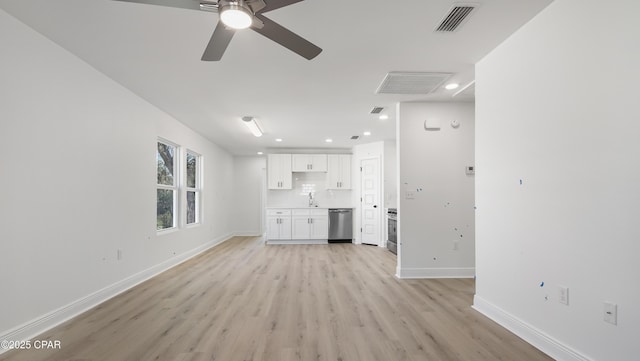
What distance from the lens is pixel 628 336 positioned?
1626 millimetres

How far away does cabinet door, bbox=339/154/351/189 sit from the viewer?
804 cm

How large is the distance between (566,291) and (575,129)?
1.05m

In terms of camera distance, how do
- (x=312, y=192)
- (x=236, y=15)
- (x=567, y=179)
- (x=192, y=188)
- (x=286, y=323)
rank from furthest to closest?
1. (x=312, y=192)
2. (x=192, y=188)
3. (x=286, y=323)
4. (x=567, y=179)
5. (x=236, y=15)

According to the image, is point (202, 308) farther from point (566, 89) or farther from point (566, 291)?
point (566, 89)

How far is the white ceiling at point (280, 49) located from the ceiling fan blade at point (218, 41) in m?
0.36

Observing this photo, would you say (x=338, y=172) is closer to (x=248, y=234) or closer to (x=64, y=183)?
(x=248, y=234)

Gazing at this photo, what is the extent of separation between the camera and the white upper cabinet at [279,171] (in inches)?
311

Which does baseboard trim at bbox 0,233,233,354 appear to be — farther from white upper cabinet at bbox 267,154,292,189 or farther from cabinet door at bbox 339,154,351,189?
cabinet door at bbox 339,154,351,189

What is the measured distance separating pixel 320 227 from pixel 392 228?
1894mm

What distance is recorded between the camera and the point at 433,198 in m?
4.19

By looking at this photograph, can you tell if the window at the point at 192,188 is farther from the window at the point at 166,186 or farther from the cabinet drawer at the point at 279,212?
the cabinet drawer at the point at 279,212

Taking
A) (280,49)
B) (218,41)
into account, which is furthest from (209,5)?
(280,49)

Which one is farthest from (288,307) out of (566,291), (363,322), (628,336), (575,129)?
(575,129)

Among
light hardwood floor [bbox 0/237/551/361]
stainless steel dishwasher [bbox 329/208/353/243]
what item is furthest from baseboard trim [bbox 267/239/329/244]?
light hardwood floor [bbox 0/237/551/361]
